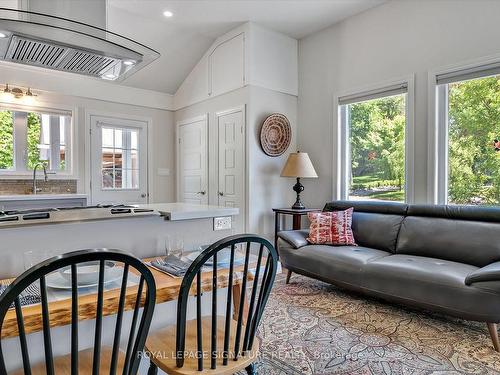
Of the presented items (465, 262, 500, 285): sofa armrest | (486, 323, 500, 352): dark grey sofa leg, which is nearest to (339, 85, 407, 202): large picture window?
(465, 262, 500, 285): sofa armrest

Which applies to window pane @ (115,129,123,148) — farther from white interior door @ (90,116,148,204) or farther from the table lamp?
the table lamp

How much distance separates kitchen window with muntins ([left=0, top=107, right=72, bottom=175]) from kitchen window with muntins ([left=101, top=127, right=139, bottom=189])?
512 millimetres

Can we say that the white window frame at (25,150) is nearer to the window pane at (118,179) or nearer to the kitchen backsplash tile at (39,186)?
the kitchen backsplash tile at (39,186)

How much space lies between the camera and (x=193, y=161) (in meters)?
5.37

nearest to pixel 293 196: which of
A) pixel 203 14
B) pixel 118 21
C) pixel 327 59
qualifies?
pixel 327 59

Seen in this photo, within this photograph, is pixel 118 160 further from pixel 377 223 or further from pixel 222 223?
pixel 377 223

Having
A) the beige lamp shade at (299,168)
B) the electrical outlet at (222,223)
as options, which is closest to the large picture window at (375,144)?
the beige lamp shade at (299,168)

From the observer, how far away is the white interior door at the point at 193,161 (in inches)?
202

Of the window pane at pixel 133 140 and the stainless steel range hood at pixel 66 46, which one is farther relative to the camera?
the window pane at pixel 133 140

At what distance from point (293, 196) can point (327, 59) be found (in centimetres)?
187

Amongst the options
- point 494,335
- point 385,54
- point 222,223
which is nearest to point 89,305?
point 222,223

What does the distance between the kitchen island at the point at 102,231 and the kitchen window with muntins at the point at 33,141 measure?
10.8ft

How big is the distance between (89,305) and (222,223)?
40.9 inches

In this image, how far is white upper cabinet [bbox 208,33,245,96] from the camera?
441 cm
